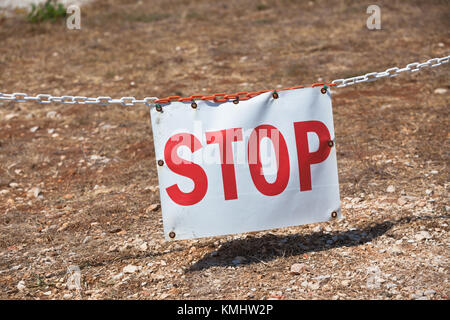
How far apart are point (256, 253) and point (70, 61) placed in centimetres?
505

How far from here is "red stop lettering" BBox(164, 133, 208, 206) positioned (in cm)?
267

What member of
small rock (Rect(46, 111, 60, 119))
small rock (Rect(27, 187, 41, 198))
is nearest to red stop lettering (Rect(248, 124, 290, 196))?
small rock (Rect(27, 187, 41, 198))

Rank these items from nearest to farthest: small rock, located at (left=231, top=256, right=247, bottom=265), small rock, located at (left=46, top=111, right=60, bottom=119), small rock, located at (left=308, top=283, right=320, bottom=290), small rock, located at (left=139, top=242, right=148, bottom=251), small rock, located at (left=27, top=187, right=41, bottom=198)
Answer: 1. small rock, located at (left=308, top=283, right=320, bottom=290)
2. small rock, located at (left=231, top=256, right=247, bottom=265)
3. small rock, located at (left=139, top=242, right=148, bottom=251)
4. small rock, located at (left=27, top=187, right=41, bottom=198)
5. small rock, located at (left=46, top=111, right=60, bottom=119)

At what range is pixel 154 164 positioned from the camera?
14.3 feet

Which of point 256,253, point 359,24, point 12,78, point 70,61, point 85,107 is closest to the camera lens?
point 256,253

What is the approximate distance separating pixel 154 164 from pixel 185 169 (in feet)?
5.67

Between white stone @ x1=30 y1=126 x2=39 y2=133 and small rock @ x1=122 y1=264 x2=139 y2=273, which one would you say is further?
white stone @ x1=30 y1=126 x2=39 y2=133

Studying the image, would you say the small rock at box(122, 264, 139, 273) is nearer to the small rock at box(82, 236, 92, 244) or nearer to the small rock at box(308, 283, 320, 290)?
the small rock at box(82, 236, 92, 244)

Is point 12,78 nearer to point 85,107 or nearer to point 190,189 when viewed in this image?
point 85,107

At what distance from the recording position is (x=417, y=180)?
12.0 feet

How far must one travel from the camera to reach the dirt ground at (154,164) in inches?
109

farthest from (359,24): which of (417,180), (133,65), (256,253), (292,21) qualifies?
(256,253)

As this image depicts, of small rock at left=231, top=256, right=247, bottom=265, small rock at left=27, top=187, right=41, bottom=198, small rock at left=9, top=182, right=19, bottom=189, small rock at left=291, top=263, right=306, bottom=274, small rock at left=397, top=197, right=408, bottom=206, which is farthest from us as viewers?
small rock at left=9, top=182, right=19, bottom=189

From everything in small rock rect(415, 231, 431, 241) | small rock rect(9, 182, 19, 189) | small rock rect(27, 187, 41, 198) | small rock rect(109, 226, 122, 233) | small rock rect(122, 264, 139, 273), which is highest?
small rock rect(9, 182, 19, 189)
